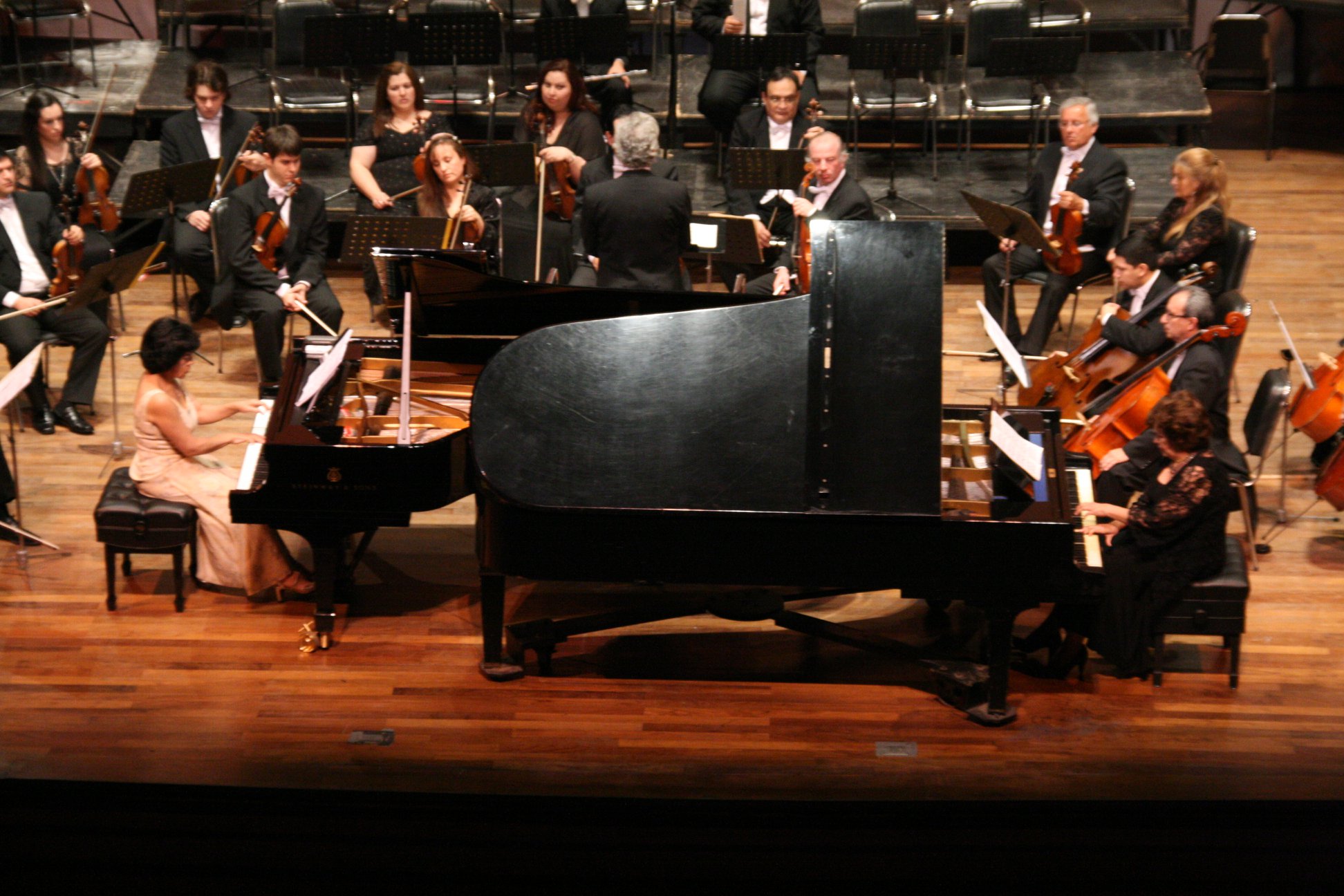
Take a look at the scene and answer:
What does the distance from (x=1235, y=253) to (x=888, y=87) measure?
3284 mm

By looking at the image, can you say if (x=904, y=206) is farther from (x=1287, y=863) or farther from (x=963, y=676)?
(x=1287, y=863)

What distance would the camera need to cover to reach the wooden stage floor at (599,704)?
4.47 m

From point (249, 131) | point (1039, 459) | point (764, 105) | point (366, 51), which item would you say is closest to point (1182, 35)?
point (764, 105)

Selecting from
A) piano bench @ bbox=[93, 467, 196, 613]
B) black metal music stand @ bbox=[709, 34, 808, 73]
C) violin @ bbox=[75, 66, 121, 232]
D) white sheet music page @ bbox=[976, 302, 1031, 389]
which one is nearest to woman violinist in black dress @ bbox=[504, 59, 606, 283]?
black metal music stand @ bbox=[709, 34, 808, 73]

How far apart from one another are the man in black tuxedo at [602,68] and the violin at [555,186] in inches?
48.4

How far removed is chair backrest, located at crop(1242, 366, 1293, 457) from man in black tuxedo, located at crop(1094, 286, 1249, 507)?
0.10 meters

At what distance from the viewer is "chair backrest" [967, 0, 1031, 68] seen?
29.4 ft

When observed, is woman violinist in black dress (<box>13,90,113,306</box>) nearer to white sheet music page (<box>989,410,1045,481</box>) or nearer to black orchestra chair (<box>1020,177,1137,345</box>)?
black orchestra chair (<box>1020,177,1137,345</box>)

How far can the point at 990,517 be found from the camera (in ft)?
14.0

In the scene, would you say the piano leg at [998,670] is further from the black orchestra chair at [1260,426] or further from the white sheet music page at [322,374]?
the white sheet music page at [322,374]

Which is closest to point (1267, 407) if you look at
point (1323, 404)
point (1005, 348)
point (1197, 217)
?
point (1323, 404)

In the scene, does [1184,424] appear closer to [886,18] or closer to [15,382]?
[15,382]

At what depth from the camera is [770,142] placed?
7.75 metres

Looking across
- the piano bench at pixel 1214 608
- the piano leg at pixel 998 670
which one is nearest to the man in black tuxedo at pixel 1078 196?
the piano bench at pixel 1214 608
